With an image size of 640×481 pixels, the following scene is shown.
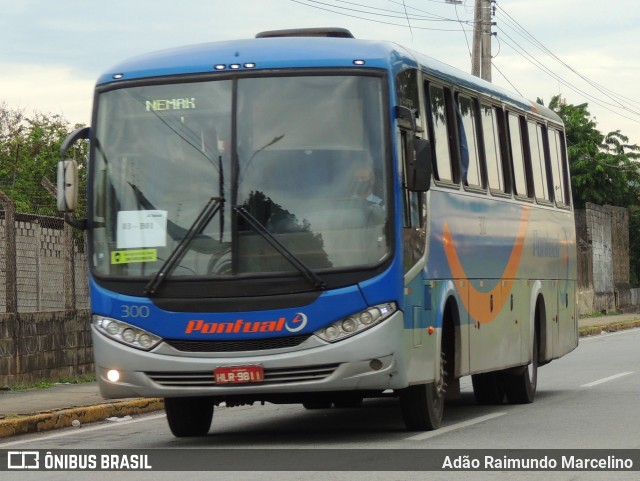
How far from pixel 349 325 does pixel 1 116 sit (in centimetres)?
4966

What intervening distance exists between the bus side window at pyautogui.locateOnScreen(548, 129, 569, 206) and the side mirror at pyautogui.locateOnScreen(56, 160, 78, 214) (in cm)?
844

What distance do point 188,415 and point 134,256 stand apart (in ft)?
6.43

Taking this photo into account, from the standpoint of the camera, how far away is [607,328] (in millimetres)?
40250

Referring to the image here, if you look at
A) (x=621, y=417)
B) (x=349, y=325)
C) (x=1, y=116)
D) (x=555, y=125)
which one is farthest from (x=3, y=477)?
(x=1, y=116)

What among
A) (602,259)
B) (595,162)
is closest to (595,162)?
(595,162)

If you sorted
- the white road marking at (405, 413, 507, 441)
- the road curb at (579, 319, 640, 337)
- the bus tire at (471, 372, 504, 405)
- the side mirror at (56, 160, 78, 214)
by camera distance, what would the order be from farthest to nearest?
the road curb at (579, 319, 640, 337) → the bus tire at (471, 372, 504, 405) → the white road marking at (405, 413, 507, 441) → the side mirror at (56, 160, 78, 214)

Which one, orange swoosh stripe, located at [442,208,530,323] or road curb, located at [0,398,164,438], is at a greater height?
orange swoosh stripe, located at [442,208,530,323]

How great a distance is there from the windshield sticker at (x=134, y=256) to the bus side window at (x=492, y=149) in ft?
15.9

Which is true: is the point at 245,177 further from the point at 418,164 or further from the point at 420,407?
the point at 420,407

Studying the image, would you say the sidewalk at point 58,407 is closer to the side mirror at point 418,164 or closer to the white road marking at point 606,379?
the side mirror at point 418,164

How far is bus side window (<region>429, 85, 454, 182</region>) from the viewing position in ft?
44.7

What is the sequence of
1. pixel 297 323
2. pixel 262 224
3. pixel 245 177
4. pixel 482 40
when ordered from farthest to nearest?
pixel 482 40
pixel 245 177
pixel 262 224
pixel 297 323

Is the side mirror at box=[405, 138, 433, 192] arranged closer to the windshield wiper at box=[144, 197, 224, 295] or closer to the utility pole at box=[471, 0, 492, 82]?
the windshield wiper at box=[144, 197, 224, 295]

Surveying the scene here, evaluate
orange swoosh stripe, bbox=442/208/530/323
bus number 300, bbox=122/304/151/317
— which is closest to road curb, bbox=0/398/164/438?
bus number 300, bbox=122/304/151/317
